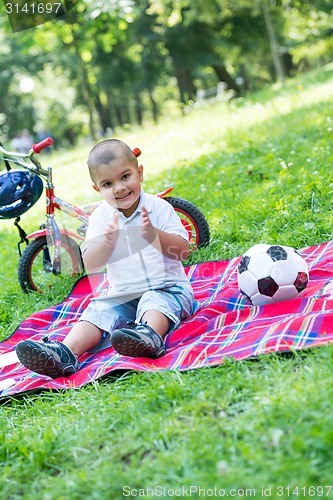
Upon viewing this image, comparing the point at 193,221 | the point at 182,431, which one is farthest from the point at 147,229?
the point at 193,221

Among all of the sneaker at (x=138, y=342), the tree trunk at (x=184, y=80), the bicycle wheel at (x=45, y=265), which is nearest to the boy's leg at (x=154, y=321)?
the sneaker at (x=138, y=342)

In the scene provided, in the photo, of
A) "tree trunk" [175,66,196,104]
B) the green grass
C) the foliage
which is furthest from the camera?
"tree trunk" [175,66,196,104]

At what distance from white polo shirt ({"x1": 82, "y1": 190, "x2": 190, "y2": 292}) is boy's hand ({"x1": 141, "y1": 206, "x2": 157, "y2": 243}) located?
0.13m

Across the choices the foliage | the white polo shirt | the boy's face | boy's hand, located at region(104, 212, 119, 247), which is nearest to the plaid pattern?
the white polo shirt

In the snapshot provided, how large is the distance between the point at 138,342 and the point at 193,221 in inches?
70.8

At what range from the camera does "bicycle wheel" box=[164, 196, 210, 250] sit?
14.7 ft

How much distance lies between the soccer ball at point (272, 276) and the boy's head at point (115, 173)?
783 mm

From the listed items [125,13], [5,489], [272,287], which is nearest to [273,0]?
[125,13]

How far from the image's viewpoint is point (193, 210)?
4.49 metres

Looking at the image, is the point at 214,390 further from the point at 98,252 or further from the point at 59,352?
the point at 98,252

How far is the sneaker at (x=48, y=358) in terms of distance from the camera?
301 cm

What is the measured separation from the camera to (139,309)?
133 inches

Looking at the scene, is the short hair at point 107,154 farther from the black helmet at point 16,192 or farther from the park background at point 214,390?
the black helmet at point 16,192

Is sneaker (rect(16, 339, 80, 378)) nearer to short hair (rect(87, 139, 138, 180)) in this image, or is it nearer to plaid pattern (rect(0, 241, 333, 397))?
plaid pattern (rect(0, 241, 333, 397))
